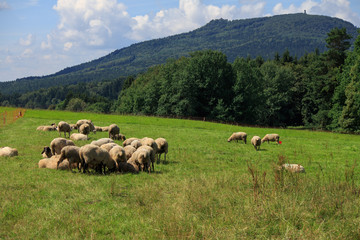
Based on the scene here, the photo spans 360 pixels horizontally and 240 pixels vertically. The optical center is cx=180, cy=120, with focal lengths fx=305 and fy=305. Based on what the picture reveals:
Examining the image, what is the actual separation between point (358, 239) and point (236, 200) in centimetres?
311

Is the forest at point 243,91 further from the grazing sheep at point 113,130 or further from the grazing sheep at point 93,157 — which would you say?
the grazing sheep at point 93,157

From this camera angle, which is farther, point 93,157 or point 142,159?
point 142,159

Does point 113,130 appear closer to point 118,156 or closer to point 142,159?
point 118,156

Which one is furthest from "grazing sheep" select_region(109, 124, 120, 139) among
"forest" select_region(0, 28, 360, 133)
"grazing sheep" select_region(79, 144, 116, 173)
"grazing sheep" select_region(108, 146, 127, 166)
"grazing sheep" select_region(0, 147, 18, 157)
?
"forest" select_region(0, 28, 360, 133)

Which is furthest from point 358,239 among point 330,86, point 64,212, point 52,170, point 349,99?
point 330,86

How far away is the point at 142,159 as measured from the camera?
47.2 feet

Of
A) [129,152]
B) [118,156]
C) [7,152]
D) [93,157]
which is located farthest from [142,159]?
[7,152]

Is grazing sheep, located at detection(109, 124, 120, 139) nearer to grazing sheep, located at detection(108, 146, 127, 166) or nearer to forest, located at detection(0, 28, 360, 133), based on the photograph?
grazing sheep, located at detection(108, 146, 127, 166)

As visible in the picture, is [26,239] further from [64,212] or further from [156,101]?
[156,101]

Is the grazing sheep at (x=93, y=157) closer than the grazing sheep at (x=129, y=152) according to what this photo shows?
Yes

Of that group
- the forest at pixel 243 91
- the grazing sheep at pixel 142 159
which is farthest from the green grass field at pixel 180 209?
the forest at pixel 243 91

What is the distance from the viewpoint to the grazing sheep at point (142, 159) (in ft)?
47.2

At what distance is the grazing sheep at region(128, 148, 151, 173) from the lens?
1438cm

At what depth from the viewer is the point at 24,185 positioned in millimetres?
11227
